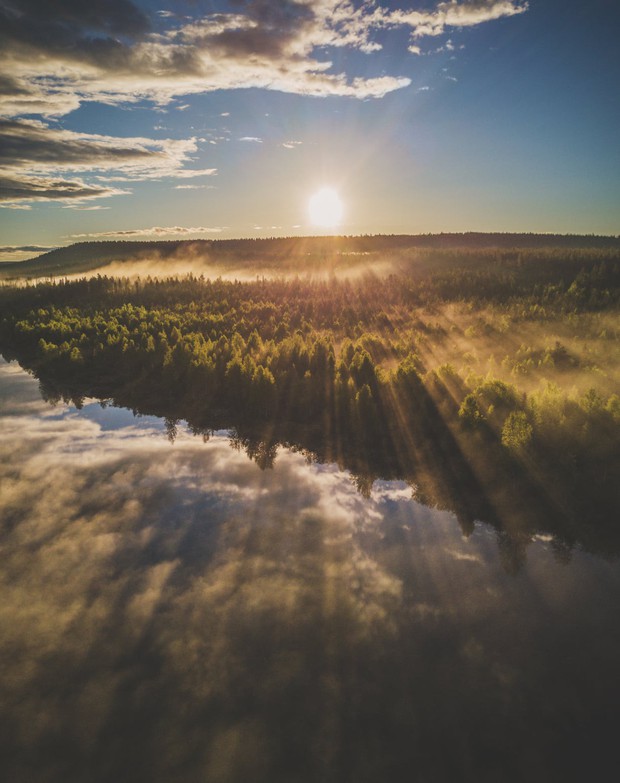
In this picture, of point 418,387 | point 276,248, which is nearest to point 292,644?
point 418,387

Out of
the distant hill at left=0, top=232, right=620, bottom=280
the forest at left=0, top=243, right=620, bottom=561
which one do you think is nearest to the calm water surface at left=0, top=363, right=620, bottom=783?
the forest at left=0, top=243, right=620, bottom=561

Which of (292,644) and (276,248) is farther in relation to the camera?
(276,248)

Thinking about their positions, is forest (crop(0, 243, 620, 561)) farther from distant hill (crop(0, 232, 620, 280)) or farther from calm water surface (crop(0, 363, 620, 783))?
distant hill (crop(0, 232, 620, 280))

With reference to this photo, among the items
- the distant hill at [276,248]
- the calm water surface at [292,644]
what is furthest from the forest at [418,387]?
the distant hill at [276,248]

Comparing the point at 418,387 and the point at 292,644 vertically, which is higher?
the point at 418,387

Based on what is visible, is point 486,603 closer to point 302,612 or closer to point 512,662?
point 512,662

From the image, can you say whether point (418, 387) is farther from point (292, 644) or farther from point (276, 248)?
point (276, 248)
